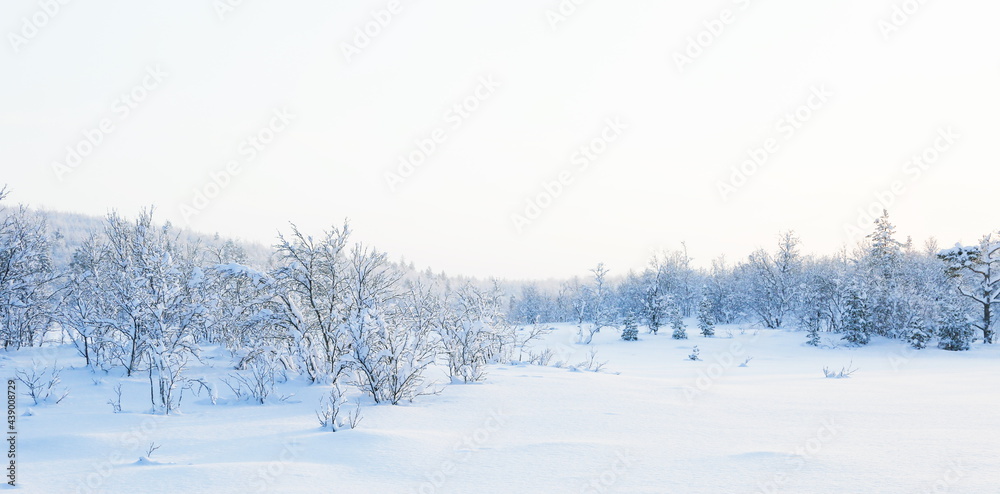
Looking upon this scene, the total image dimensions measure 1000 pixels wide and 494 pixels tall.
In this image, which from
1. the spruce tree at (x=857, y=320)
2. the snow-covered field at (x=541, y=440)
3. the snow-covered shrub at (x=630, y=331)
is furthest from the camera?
the snow-covered shrub at (x=630, y=331)

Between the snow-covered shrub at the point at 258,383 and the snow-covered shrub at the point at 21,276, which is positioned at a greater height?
the snow-covered shrub at the point at 21,276

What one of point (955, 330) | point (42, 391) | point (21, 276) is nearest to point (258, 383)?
point (42, 391)

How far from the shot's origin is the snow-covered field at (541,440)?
6188mm

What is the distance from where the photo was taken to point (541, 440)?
8250 millimetres

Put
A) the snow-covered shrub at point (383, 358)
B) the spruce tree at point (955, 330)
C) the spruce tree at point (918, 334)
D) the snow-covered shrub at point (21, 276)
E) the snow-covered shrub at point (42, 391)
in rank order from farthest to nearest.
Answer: the spruce tree at point (918, 334)
the spruce tree at point (955, 330)
the snow-covered shrub at point (21, 276)
the snow-covered shrub at point (42, 391)
the snow-covered shrub at point (383, 358)

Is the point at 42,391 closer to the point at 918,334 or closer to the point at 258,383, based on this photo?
the point at 258,383

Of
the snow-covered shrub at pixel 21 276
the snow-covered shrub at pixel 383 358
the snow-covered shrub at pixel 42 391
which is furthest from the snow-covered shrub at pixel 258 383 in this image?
the snow-covered shrub at pixel 21 276

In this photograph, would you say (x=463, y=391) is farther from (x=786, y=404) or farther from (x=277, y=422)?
(x=786, y=404)

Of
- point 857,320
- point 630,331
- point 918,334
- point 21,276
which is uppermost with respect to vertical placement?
point 21,276

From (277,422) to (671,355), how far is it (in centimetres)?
2402

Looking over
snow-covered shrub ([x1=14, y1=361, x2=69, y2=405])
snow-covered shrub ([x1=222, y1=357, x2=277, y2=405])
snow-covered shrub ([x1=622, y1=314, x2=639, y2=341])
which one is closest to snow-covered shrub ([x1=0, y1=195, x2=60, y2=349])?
snow-covered shrub ([x1=14, y1=361, x2=69, y2=405])

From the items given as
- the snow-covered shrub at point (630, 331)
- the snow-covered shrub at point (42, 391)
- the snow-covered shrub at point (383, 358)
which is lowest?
the snow-covered shrub at point (630, 331)

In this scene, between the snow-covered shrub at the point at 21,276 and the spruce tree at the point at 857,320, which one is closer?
the snow-covered shrub at the point at 21,276

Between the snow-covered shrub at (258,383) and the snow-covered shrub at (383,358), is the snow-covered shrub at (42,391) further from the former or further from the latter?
the snow-covered shrub at (383,358)
